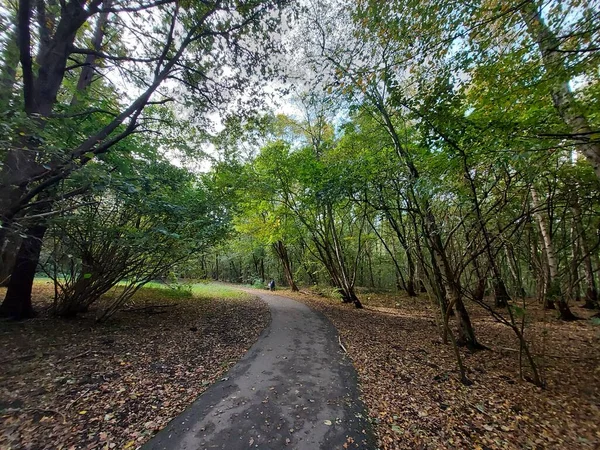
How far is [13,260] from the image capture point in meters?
5.83

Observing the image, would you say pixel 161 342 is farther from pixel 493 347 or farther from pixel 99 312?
pixel 493 347

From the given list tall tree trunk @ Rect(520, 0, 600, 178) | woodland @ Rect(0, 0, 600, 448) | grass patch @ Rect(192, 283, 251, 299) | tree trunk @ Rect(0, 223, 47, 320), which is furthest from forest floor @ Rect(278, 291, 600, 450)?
grass patch @ Rect(192, 283, 251, 299)

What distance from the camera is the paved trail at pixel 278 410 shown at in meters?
2.56

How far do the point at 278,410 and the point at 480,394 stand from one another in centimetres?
298

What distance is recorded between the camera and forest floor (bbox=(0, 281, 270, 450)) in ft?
8.28

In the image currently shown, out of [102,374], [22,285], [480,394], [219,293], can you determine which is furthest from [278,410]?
[219,293]

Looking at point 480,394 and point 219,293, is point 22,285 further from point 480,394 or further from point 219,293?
point 219,293

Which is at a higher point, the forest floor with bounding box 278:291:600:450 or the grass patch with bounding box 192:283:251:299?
the grass patch with bounding box 192:283:251:299

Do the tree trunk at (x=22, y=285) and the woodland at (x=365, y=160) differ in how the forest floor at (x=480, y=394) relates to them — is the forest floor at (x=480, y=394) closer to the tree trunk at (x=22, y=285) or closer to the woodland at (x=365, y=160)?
the woodland at (x=365, y=160)

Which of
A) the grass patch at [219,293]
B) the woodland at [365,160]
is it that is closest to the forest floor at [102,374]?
the woodland at [365,160]

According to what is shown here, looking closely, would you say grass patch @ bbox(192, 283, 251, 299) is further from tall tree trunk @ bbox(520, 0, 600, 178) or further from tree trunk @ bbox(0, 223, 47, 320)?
tall tree trunk @ bbox(520, 0, 600, 178)

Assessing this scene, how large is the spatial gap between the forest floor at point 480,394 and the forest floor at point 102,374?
105 inches

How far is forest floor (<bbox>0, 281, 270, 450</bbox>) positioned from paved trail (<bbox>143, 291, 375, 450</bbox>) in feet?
0.94

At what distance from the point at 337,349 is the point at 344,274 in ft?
20.8
